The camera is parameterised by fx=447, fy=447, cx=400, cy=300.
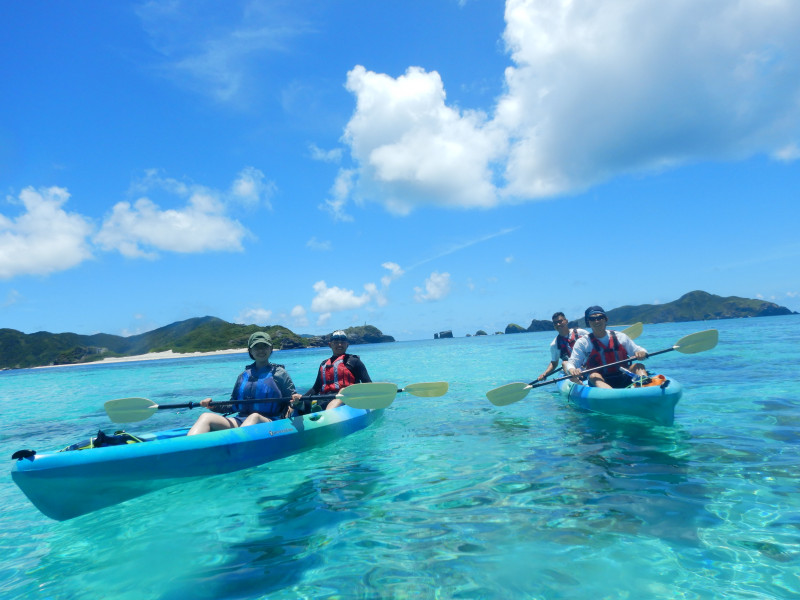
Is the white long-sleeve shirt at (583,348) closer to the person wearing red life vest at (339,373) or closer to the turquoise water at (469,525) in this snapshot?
the turquoise water at (469,525)

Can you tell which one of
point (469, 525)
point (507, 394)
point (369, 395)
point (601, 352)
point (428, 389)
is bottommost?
point (469, 525)

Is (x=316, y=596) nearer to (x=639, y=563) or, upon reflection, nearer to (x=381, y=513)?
(x=381, y=513)

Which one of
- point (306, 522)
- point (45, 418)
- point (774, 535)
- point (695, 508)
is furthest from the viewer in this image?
point (45, 418)

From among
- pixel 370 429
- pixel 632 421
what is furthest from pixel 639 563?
pixel 370 429

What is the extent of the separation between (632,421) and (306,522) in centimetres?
578

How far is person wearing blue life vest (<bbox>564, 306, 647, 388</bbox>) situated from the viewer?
25.9 feet

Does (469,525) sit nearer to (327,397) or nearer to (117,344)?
(327,397)

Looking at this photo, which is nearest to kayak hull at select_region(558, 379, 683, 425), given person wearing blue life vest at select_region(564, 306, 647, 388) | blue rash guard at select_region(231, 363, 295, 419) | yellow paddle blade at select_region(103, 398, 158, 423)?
person wearing blue life vest at select_region(564, 306, 647, 388)

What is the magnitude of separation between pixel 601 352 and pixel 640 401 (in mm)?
1560

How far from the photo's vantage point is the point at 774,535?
3.53 m

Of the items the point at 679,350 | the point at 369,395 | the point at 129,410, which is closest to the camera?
the point at 129,410

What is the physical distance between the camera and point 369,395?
24.7ft

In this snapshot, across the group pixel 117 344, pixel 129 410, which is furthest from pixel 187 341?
pixel 129 410

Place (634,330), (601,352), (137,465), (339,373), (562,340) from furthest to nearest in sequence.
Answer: (634,330), (562,340), (339,373), (601,352), (137,465)
